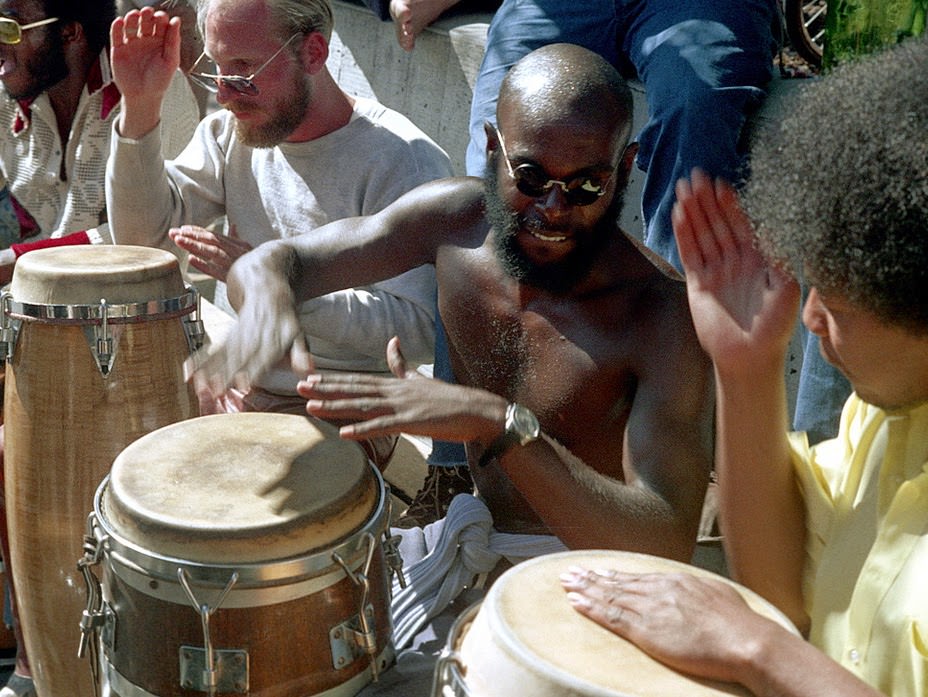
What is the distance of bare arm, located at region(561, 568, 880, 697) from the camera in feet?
5.07

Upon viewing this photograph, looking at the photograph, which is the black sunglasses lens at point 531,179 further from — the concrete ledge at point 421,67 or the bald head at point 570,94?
the concrete ledge at point 421,67

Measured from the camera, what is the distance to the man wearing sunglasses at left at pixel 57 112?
4320 millimetres

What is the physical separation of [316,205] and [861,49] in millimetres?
1597

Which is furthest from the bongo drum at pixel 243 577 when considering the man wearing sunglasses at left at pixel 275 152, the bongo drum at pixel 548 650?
the man wearing sunglasses at left at pixel 275 152

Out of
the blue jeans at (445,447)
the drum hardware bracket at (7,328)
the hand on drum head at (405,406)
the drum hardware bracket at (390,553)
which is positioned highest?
the hand on drum head at (405,406)

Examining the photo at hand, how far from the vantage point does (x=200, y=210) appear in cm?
384

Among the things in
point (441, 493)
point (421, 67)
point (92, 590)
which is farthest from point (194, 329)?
point (421, 67)

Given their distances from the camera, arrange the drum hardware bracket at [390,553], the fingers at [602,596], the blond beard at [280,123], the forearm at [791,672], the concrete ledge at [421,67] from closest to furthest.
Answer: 1. the forearm at [791,672]
2. the fingers at [602,596]
3. the drum hardware bracket at [390,553]
4. the blond beard at [280,123]
5. the concrete ledge at [421,67]

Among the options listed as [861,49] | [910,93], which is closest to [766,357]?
[910,93]

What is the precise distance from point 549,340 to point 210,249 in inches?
40.9

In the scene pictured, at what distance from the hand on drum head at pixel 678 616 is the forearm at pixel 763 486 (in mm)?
319

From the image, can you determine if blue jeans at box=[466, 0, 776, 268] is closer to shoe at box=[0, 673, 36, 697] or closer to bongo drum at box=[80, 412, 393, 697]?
bongo drum at box=[80, 412, 393, 697]

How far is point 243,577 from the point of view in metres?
2.05

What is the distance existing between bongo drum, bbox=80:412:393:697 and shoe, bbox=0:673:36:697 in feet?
4.35
